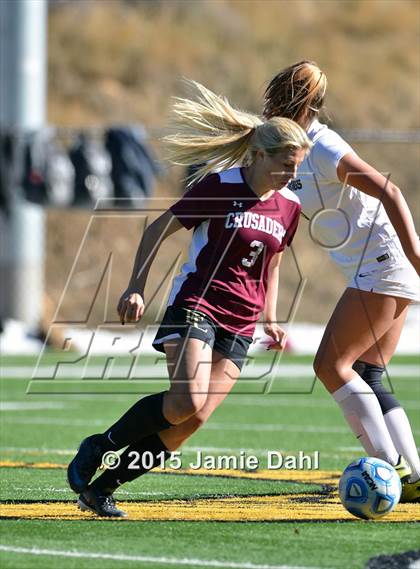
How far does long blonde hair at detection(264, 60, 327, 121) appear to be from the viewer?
6.17 m

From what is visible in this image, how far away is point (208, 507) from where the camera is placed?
6.09m

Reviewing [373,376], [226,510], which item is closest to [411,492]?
[373,376]

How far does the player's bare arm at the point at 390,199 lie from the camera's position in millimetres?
5855

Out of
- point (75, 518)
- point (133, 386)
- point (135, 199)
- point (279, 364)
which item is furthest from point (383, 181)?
point (135, 199)

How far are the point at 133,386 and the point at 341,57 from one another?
21.6m

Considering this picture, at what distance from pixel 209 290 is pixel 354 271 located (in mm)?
879

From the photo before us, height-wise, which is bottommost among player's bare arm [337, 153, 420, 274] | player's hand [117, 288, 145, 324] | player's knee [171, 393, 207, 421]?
player's knee [171, 393, 207, 421]

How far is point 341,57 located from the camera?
1323 inches

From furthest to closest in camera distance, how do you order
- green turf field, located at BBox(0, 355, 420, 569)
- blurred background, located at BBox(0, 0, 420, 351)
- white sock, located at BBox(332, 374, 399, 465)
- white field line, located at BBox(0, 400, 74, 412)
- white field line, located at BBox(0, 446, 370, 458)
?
blurred background, located at BBox(0, 0, 420, 351) < white field line, located at BBox(0, 400, 74, 412) < white field line, located at BBox(0, 446, 370, 458) < white sock, located at BBox(332, 374, 399, 465) < green turf field, located at BBox(0, 355, 420, 569)

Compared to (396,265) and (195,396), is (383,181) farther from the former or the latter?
(195,396)

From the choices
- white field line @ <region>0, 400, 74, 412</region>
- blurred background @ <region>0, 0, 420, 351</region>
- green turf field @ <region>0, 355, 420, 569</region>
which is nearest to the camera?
green turf field @ <region>0, 355, 420, 569</region>

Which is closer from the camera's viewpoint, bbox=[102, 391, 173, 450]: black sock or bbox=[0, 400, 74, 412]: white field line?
bbox=[102, 391, 173, 450]: black sock

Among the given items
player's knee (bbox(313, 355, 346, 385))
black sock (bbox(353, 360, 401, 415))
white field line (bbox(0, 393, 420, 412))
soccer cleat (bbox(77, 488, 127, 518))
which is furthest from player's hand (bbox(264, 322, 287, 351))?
white field line (bbox(0, 393, 420, 412))

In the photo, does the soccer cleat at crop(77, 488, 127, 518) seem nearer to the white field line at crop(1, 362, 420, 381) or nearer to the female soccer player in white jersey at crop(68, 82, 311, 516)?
the female soccer player in white jersey at crop(68, 82, 311, 516)
